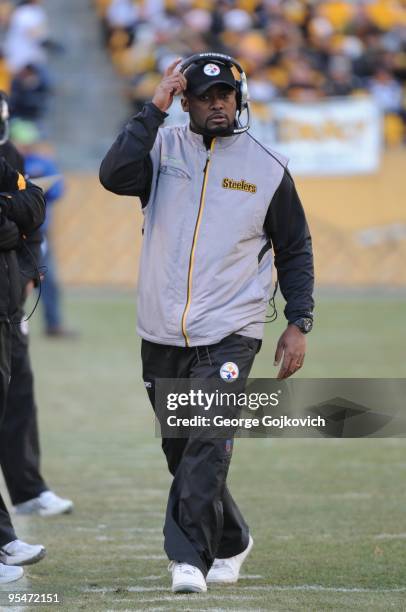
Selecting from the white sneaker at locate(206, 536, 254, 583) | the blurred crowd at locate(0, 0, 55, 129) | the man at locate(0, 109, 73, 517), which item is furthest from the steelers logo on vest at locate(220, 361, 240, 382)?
the blurred crowd at locate(0, 0, 55, 129)

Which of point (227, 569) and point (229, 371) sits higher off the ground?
point (229, 371)

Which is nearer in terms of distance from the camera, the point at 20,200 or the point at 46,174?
the point at 20,200

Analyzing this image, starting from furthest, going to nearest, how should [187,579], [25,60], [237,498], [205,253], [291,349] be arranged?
1. [25,60]
2. [237,498]
3. [291,349]
4. [205,253]
5. [187,579]

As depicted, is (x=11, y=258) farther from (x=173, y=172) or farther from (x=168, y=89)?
(x=168, y=89)

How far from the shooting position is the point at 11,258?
6.05m

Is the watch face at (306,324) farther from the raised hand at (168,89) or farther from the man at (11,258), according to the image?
the man at (11,258)

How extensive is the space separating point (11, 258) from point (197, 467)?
122 centimetres

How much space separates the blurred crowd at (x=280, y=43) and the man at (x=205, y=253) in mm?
15145

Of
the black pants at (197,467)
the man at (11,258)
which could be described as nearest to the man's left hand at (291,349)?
the black pants at (197,467)

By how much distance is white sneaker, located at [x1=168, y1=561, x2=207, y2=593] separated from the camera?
5652 millimetres

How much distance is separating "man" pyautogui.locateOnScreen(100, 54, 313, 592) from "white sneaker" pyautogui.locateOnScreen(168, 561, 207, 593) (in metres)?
0.03

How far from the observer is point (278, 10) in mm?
23875

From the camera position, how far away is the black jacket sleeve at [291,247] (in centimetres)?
608

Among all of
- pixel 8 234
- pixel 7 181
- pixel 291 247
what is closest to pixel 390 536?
pixel 291 247
